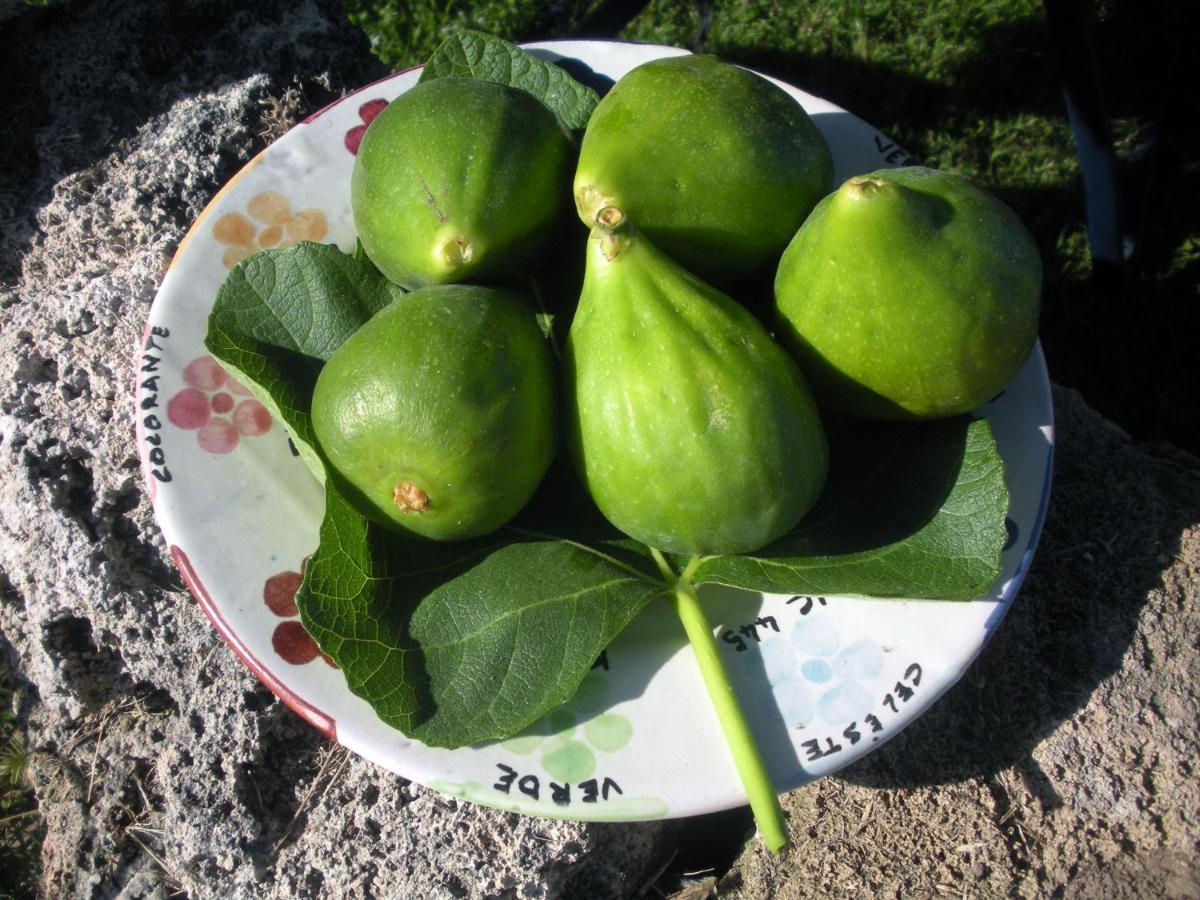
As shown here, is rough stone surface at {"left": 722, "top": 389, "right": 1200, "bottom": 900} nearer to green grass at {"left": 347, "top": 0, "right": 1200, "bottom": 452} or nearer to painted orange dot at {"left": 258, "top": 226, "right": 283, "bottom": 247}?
green grass at {"left": 347, "top": 0, "right": 1200, "bottom": 452}

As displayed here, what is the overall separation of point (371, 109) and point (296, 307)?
0.53m

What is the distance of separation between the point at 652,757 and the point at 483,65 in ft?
4.41

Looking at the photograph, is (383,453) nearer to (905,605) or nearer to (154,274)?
(905,605)

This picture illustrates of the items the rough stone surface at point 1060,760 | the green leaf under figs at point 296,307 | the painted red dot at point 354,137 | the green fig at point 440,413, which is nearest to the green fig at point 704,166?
the green fig at point 440,413

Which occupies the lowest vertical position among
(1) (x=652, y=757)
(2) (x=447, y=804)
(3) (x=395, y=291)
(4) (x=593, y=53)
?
(2) (x=447, y=804)

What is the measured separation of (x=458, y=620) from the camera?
172cm

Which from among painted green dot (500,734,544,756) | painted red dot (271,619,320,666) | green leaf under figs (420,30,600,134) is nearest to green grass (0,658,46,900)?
painted red dot (271,619,320,666)

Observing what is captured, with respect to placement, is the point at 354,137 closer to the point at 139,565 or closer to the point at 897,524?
the point at 139,565

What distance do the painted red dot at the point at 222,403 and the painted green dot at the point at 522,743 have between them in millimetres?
783

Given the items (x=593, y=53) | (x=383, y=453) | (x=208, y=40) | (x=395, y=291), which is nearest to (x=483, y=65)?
(x=593, y=53)

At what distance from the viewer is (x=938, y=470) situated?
175 centimetres

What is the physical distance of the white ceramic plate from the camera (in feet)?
5.60

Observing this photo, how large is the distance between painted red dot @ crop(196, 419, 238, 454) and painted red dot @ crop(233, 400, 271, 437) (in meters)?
0.02

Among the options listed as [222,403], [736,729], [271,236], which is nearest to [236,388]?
[222,403]
